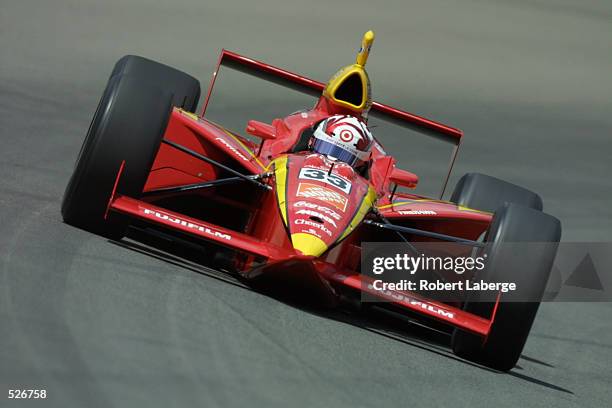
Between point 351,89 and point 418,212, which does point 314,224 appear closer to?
point 418,212

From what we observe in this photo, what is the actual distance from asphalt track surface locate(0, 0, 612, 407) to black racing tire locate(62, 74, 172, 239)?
0.58 ft

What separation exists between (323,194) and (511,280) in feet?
4.98

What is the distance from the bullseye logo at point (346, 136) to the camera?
10.6 m

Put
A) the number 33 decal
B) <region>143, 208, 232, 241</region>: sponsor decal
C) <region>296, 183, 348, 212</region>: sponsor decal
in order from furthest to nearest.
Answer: the number 33 decal → <region>296, 183, 348, 212</region>: sponsor decal → <region>143, 208, 232, 241</region>: sponsor decal

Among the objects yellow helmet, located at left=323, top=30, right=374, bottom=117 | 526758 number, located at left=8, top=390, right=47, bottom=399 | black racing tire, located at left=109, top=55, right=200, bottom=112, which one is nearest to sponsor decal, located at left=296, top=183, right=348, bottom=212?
black racing tire, located at left=109, top=55, right=200, bottom=112

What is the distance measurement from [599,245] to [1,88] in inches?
305

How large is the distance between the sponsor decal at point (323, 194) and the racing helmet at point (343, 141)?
1.15 meters

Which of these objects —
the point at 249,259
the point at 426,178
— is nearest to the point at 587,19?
the point at 426,178

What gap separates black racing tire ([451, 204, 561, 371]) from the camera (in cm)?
902

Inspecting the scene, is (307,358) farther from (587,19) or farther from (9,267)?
(587,19)

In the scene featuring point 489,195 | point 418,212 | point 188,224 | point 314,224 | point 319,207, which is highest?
point 489,195

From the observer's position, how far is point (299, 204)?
9.20 m

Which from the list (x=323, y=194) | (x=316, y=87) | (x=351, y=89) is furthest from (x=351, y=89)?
(x=323, y=194)

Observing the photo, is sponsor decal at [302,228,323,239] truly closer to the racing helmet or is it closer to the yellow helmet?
the racing helmet
